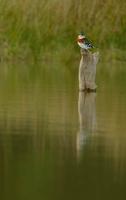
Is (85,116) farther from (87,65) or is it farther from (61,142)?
(87,65)

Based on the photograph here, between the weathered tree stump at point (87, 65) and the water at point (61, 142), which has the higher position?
the weathered tree stump at point (87, 65)

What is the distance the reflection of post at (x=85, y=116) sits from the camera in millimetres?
14147

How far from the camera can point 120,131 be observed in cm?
1510

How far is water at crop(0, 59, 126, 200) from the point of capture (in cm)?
1064

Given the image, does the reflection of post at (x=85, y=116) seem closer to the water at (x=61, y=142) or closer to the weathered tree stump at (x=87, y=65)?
the water at (x=61, y=142)

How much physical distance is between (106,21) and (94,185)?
1024 inches

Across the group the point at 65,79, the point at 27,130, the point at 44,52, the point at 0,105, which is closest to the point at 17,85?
the point at 65,79

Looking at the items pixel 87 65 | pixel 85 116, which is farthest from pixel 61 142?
pixel 87 65

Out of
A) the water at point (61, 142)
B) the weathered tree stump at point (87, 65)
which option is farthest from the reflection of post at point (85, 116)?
the weathered tree stump at point (87, 65)

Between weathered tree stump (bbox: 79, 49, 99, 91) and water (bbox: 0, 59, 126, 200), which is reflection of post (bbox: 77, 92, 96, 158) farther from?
weathered tree stump (bbox: 79, 49, 99, 91)

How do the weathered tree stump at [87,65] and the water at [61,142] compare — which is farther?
the weathered tree stump at [87,65]

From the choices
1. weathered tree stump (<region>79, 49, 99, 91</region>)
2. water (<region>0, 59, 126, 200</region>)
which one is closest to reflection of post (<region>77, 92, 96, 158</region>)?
water (<region>0, 59, 126, 200</region>)

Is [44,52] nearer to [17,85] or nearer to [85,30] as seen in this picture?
[85,30]

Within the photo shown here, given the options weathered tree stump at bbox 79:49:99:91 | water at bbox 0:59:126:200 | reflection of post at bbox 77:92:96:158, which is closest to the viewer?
water at bbox 0:59:126:200
